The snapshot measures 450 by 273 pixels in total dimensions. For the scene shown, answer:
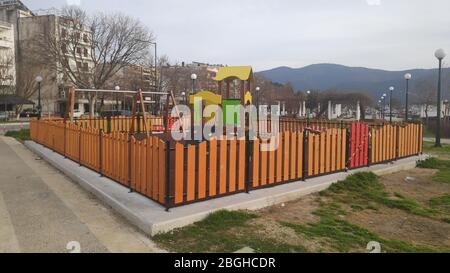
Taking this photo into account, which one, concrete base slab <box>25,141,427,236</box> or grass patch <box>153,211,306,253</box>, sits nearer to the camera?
grass patch <box>153,211,306,253</box>

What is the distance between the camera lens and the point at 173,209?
17.6 ft

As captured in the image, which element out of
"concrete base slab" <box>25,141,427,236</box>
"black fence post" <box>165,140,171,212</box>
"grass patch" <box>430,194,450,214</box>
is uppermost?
"black fence post" <box>165,140,171,212</box>

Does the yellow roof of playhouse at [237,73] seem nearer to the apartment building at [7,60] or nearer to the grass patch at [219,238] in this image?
the grass patch at [219,238]

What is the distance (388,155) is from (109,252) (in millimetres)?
8290

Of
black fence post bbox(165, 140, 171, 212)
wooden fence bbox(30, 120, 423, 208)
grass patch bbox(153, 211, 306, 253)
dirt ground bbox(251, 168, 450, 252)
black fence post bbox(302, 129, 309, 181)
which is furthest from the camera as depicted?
black fence post bbox(302, 129, 309, 181)

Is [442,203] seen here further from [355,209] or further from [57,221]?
[57,221]

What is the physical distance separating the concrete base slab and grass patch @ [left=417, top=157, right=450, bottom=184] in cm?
151

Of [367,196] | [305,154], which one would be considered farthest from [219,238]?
[367,196]

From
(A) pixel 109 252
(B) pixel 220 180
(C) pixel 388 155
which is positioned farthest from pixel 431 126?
(A) pixel 109 252

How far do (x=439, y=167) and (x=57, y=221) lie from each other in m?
9.99

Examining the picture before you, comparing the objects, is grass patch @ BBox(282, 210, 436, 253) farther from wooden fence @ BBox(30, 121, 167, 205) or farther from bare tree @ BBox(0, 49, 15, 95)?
bare tree @ BBox(0, 49, 15, 95)

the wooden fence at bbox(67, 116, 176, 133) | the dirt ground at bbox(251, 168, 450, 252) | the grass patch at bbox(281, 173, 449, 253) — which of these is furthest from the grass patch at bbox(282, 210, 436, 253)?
the wooden fence at bbox(67, 116, 176, 133)

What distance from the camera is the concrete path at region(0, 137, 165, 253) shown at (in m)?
4.39

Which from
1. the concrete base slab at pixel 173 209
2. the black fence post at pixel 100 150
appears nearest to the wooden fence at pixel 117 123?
the concrete base slab at pixel 173 209
